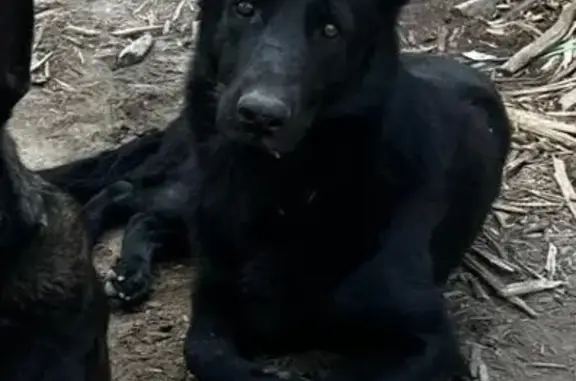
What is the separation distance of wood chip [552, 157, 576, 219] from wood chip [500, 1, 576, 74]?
0.49m

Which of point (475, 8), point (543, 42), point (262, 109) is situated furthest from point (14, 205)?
point (475, 8)

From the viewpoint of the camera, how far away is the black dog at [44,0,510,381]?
346 centimetres

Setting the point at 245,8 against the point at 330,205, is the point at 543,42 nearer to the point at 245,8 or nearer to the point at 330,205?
the point at 330,205

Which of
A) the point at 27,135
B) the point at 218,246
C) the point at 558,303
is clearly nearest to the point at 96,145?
the point at 27,135

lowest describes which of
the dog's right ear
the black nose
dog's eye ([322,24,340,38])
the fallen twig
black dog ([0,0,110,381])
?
the fallen twig

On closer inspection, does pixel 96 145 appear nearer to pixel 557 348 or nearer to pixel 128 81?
pixel 128 81

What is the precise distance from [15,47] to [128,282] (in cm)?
158

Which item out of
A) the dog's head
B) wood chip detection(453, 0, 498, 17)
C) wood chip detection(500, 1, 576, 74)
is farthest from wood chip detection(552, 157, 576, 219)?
the dog's head

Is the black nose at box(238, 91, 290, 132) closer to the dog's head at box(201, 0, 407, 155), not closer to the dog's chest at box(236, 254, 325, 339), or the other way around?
the dog's head at box(201, 0, 407, 155)

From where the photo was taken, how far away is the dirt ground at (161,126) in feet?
13.1

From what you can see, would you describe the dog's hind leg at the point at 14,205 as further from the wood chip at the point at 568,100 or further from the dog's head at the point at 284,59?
the wood chip at the point at 568,100

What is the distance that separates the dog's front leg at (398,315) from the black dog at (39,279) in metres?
0.73

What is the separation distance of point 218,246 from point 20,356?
910 mm

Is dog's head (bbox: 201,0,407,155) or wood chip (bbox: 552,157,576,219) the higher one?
dog's head (bbox: 201,0,407,155)
